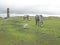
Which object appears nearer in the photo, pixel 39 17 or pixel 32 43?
pixel 32 43

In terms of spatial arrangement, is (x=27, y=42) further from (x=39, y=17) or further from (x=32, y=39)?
(x=39, y=17)

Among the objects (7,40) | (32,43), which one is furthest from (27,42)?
(7,40)

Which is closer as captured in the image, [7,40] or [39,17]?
[7,40]

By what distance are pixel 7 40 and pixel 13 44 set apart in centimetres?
274

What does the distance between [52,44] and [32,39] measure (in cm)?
382

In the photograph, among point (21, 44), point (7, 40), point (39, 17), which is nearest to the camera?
point (21, 44)

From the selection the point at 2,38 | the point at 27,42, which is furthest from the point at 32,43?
the point at 2,38

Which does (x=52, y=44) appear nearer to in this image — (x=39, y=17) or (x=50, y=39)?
(x=50, y=39)

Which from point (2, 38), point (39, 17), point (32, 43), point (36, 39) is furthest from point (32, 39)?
point (39, 17)

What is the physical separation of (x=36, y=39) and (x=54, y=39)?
2742mm

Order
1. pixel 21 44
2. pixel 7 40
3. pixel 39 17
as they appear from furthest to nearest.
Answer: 1. pixel 39 17
2. pixel 7 40
3. pixel 21 44

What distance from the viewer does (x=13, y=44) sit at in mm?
27359

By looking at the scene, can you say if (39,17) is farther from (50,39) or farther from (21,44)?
(21,44)

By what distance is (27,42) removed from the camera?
28641 mm
